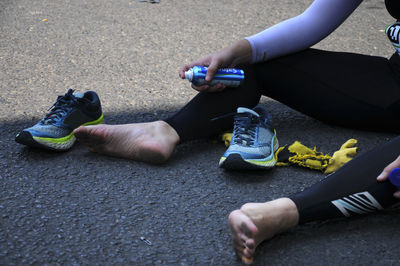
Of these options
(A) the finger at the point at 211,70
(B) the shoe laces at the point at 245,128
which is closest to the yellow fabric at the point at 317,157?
(B) the shoe laces at the point at 245,128

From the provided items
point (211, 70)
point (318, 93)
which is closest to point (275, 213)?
point (211, 70)

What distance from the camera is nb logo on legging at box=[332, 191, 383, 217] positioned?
4.97ft

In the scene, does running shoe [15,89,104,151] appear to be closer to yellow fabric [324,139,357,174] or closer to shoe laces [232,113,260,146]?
shoe laces [232,113,260,146]

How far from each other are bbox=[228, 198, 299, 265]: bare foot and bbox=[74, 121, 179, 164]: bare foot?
59 centimetres

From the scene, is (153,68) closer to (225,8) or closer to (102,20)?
(102,20)

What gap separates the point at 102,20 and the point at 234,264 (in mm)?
2896

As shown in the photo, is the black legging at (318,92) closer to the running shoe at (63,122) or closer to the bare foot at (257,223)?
the running shoe at (63,122)

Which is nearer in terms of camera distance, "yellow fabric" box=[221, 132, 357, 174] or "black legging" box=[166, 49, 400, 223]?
"yellow fabric" box=[221, 132, 357, 174]

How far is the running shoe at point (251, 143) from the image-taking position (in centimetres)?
185

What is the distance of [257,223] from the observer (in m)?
1.42

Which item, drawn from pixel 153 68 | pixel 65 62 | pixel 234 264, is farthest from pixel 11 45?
pixel 234 264

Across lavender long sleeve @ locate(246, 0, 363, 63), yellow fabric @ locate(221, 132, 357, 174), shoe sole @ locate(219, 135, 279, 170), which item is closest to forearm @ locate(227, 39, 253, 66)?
lavender long sleeve @ locate(246, 0, 363, 63)

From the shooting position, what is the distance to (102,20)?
3896 millimetres

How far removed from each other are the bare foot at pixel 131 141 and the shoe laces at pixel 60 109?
6.5 inches
